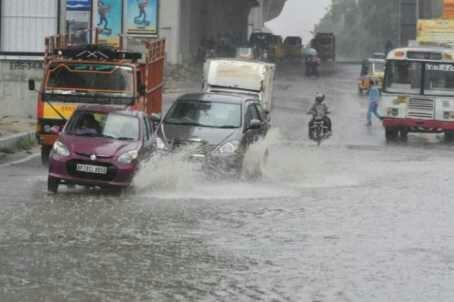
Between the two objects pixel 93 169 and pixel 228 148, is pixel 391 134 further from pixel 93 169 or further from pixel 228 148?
pixel 93 169

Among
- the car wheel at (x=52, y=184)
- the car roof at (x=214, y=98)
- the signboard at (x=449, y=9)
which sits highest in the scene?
the signboard at (x=449, y=9)

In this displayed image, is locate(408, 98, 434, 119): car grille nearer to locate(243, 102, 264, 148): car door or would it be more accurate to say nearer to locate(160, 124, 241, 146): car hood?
locate(243, 102, 264, 148): car door

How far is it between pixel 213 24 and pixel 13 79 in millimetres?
52463

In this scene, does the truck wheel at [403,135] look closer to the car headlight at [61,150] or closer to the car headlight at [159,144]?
the car headlight at [159,144]

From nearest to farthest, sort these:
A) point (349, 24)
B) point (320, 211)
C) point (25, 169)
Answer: point (320, 211), point (25, 169), point (349, 24)

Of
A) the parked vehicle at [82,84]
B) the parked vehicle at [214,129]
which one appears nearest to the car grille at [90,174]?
the parked vehicle at [214,129]

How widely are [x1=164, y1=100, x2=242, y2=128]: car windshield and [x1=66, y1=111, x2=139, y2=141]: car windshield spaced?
7.30 ft

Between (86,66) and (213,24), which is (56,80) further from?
(213,24)

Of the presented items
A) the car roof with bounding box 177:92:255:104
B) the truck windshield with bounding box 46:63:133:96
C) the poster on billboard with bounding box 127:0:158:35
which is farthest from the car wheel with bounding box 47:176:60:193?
the poster on billboard with bounding box 127:0:158:35

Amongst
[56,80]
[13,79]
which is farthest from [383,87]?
[56,80]

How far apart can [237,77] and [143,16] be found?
1821cm

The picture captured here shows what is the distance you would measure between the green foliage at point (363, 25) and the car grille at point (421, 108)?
295 feet

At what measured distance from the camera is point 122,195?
16.0m

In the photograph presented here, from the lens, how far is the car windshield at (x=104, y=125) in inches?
655
